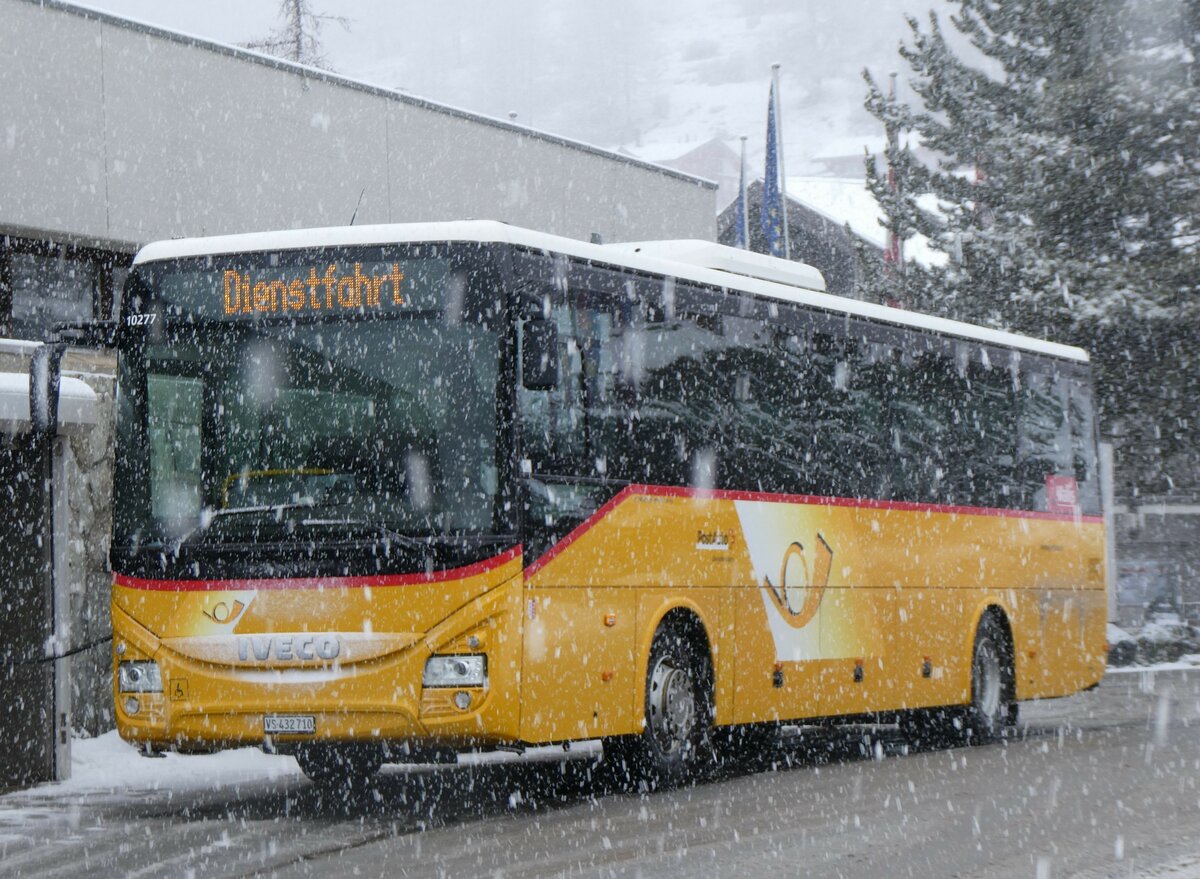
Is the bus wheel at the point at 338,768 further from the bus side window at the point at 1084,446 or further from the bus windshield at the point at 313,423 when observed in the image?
the bus side window at the point at 1084,446

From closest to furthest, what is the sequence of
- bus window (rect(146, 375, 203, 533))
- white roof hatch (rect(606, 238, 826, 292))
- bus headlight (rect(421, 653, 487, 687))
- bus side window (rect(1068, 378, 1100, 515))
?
bus headlight (rect(421, 653, 487, 687)) < bus window (rect(146, 375, 203, 533)) < white roof hatch (rect(606, 238, 826, 292)) < bus side window (rect(1068, 378, 1100, 515))

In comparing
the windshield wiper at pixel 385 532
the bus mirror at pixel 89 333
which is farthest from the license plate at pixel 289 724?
the bus mirror at pixel 89 333

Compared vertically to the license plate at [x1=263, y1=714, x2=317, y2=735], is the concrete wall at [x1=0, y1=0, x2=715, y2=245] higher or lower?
higher

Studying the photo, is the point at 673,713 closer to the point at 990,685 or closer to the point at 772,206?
the point at 990,685

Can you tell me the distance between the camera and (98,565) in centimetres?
1616

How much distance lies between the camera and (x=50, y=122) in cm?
1905

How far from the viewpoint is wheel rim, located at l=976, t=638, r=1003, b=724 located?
1670 centimetres

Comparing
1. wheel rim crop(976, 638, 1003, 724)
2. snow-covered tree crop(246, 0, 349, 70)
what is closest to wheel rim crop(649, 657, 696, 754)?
wheel rim crop(976, 638, 1003, 724)

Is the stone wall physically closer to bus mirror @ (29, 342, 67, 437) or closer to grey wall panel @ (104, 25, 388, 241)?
grey wall panel @ (104, 25, 388, 241)

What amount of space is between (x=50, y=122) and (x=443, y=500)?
1007 cm

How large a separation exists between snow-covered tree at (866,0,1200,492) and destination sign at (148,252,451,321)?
2262cm

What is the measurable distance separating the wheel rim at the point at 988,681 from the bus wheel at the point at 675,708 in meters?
4.44

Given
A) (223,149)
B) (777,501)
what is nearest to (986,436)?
(777,501)

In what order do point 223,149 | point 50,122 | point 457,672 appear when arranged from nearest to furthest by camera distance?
1. point 457,672
2. point 50,122
3. point 223,149
